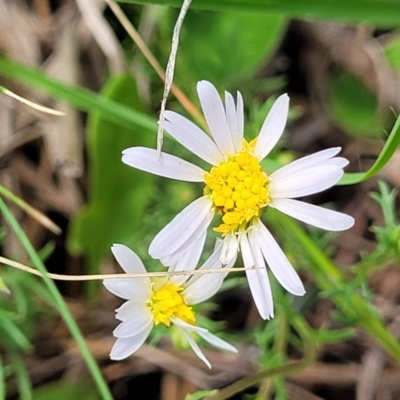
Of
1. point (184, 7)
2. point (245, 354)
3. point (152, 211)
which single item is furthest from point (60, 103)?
point (184, 7)

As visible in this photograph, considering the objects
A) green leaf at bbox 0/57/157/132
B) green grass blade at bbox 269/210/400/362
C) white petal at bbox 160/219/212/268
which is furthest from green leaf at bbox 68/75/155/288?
white petal at bbox 160/219/212/268

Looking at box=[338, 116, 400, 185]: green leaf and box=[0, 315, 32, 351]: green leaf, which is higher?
box=[0, 315, 32, 351]: green leaf

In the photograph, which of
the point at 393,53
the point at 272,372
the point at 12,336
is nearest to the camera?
the point at 272,372

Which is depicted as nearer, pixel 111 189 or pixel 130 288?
pixel 130 288

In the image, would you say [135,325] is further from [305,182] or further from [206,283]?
[305,182]

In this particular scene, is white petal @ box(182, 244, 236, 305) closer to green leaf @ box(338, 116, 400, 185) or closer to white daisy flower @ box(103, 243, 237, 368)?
white daisy flower @ box(103, 243, 237, 368)

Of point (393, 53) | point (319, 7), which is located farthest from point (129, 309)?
point (393, 53)
